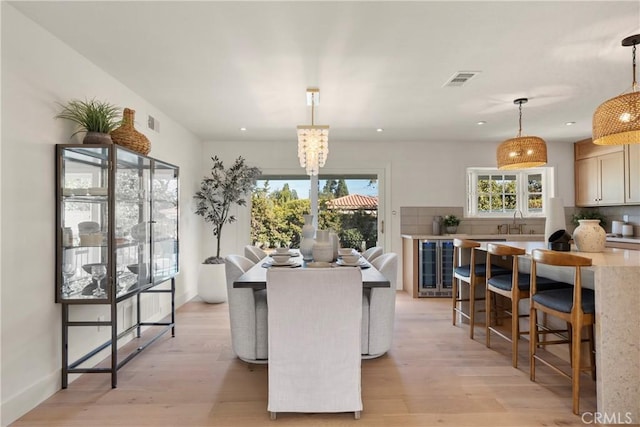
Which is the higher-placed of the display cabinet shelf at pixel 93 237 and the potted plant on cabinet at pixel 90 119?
the potted plant on cabinet at pixel 90 119

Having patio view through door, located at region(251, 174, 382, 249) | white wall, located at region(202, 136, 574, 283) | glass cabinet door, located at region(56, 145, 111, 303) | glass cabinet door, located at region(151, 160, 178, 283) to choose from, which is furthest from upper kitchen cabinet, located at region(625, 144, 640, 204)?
glass cabinet door, located at region(56, 145, 111, 303)

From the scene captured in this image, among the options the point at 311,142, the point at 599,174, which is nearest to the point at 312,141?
the point at 311,142

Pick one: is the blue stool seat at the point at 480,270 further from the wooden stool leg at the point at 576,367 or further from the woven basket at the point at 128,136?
the woven basket at the point at 128,136

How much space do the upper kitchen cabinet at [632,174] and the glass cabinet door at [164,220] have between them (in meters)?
5.70

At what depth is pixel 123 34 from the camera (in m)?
2.44

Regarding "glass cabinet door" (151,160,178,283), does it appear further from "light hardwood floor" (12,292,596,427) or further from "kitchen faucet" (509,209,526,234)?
"kitchen faucet" (509,209,526,234)

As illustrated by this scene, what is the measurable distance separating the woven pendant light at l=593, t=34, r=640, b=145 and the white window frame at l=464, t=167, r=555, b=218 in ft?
11.9

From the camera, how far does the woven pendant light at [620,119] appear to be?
2.25 meters

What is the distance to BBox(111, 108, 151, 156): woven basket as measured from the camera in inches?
111

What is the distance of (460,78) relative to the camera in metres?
3.19

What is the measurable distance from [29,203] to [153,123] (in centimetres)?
196

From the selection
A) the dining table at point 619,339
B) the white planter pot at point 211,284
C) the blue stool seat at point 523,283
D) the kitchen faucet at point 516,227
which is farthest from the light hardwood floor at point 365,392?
the kitchen faucet at point 516,227

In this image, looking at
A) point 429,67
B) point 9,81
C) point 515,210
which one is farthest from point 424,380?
point 515,210

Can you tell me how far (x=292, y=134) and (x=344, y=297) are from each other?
3.65 m
